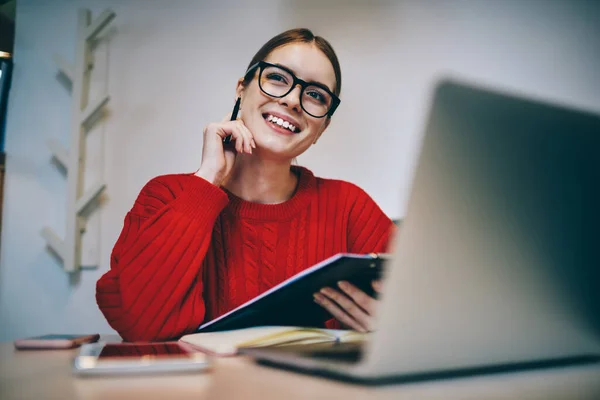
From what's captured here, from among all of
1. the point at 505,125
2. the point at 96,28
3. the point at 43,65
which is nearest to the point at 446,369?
the point at 505,125

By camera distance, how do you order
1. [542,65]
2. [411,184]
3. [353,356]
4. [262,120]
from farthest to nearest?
[542,65] → [262,120] → [353,356] → [411,184]

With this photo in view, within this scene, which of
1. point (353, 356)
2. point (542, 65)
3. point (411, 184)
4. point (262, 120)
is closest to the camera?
point (411, 184)

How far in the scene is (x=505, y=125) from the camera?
0.32m

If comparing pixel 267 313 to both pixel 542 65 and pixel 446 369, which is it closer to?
pixel 446 369

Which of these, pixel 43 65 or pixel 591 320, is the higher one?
Result: pixel 43 65

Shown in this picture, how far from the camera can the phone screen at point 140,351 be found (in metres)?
0.42

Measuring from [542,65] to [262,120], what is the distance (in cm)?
132

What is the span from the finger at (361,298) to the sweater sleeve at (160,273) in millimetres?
285

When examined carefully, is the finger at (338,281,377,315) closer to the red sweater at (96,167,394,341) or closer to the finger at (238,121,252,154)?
the red sweater at (96,167,394,341)

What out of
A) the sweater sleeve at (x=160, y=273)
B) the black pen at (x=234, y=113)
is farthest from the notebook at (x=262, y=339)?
the black pen at (x=234, y=113)

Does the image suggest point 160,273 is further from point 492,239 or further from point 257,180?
point 492,239

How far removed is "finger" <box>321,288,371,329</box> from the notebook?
54mm

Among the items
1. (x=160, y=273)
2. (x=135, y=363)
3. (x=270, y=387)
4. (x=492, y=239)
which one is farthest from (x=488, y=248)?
(x=160, y=273)

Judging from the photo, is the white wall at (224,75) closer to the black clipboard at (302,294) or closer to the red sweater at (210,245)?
the red sweater at (210,245)
